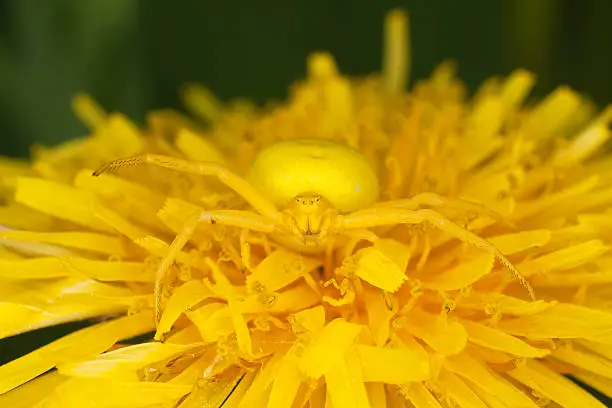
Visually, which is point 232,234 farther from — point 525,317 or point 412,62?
point 412,62

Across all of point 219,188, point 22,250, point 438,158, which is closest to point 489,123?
point 438,158

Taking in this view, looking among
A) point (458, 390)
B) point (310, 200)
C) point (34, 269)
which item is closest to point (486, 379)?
point (458, 390)

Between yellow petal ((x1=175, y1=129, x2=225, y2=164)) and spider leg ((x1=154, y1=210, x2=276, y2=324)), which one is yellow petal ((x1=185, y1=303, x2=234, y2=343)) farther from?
yellow petal ((x1=175, y1=129, x2=225, y2=164))

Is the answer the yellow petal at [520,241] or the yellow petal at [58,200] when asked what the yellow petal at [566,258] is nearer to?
the yellow petal at [520,241]

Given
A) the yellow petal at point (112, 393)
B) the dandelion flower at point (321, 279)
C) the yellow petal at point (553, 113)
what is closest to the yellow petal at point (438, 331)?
the dandelion flower at point (321, 279)

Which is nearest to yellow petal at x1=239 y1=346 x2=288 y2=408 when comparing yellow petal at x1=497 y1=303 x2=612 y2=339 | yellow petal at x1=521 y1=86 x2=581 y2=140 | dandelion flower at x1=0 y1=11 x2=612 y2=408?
dandelion flower at x1=0 y1=11 x2=612 y2=408

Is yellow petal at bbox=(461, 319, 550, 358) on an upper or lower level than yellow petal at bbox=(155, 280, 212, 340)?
lower

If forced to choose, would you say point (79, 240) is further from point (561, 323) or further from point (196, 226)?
point (561, 323)
